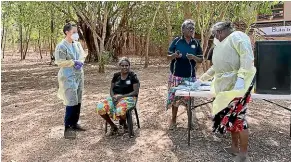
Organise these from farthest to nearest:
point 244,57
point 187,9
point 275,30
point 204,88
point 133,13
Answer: point 133,13 → point 275,30 → point 187,9 → point 204,88 → point 244,57

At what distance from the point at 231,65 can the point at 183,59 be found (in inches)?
47.3

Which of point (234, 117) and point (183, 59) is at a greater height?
point (183, 59)

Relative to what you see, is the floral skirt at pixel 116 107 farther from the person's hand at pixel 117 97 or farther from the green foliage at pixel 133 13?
the green foliage at pixel 133 13

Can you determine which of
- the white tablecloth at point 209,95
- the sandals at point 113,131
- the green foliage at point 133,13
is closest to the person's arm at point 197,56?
the white tablecloth at point 209,95

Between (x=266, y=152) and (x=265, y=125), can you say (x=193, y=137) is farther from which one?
(x=265, y=125)

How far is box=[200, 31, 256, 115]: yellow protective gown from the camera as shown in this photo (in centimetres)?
324

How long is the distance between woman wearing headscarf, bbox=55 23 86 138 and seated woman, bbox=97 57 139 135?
0.42 m

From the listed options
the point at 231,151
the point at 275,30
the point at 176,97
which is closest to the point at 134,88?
the point at 176,97

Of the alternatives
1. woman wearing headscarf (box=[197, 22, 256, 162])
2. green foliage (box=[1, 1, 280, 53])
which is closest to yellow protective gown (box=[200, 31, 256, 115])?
woman wearing headscarf (box=[197, 22, 256, 162])

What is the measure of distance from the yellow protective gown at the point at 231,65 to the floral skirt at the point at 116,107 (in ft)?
3.98

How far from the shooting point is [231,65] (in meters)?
3.40

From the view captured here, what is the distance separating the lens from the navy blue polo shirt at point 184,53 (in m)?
4.52

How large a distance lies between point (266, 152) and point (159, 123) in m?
1.70

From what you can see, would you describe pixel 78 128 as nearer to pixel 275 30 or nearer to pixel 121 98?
pixel 121 98
